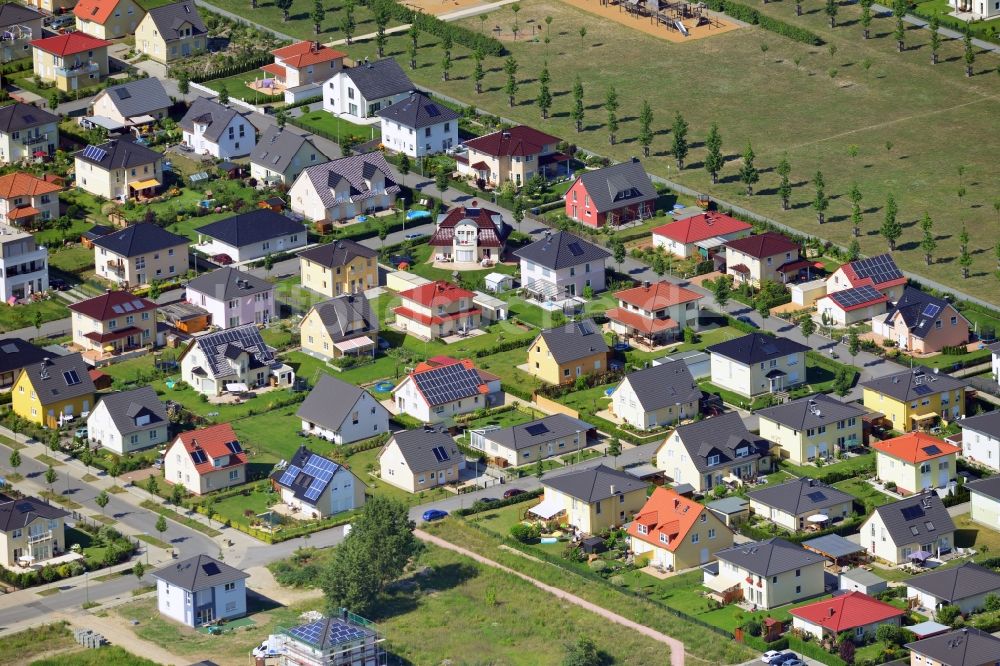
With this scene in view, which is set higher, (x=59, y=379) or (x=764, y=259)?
(x=59, y=379)

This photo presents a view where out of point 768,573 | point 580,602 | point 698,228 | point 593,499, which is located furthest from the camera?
point 698,228

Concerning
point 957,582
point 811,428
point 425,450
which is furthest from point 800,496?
point 425,450

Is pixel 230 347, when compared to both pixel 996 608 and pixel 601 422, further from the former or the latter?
pixel 996 608

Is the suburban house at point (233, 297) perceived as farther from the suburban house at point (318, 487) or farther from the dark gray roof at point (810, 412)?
the dark gray roof at point (810, 412)

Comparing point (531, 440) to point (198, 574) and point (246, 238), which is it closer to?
point (198, 574)

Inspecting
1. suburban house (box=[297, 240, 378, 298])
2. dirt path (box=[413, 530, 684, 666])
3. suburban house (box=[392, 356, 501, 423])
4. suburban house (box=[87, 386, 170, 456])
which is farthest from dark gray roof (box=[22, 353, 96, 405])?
dirt path (box=[413, 530, 684, 666])

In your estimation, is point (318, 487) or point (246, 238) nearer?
point (318, 487)
